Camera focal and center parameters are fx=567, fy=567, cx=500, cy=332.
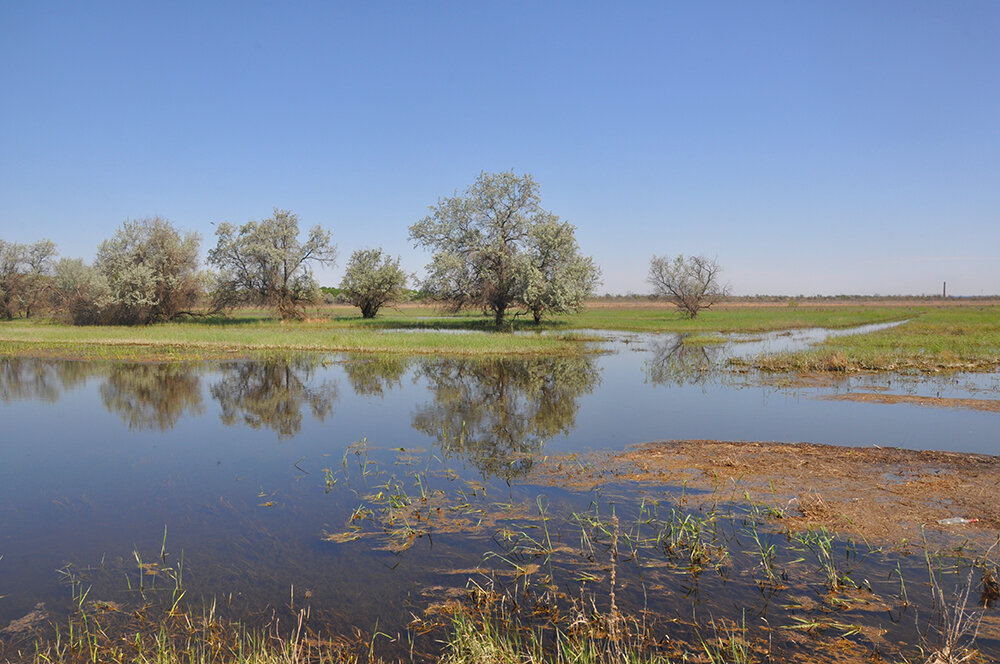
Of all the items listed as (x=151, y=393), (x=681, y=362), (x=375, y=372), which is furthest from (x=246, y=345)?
(x=681, y=362)

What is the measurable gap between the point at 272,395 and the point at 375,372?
591cm

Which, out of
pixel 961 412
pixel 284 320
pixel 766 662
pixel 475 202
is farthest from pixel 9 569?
pixel 284 320

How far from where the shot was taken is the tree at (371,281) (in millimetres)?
61875

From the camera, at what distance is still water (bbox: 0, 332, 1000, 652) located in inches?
252

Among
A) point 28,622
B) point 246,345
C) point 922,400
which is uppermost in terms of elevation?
point 246,345

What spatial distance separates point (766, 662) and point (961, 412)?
14.6 meters

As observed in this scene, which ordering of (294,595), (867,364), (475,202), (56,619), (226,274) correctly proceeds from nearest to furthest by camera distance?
(56,619), (294,595), (867,364), (475,202), (226,274)

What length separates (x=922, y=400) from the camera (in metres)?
17.0

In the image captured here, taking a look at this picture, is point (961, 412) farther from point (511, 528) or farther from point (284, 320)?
point (284, 320)

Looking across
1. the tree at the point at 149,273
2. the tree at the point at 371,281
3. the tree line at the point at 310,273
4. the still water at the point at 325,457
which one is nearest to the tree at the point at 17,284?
the tree line at the point at 310,273

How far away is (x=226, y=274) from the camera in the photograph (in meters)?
55.5

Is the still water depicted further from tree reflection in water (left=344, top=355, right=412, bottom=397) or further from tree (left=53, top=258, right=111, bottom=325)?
tree (left=53, top=258, right=111, bottom=325)

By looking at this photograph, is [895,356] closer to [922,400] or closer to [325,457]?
[922,400]

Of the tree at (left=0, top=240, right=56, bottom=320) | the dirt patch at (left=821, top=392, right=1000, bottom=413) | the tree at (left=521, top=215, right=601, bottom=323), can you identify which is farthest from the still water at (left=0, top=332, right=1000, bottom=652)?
the tree at (left=0, top=240, right=56, bottom=320)
